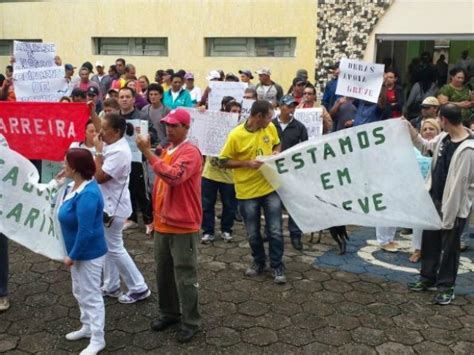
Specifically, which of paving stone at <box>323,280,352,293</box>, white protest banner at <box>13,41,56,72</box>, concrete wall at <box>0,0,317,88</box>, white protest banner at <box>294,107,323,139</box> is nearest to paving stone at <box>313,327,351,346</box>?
paving stone at <box>323,280,352,293</box>

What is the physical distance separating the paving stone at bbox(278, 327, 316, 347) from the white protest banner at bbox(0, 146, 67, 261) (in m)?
2.20

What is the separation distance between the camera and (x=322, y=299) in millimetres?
5094

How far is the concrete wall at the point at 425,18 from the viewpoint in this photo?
1188 cm

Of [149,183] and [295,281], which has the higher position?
[149,183]

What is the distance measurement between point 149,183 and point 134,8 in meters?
10.6

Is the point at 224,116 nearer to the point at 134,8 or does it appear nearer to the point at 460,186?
the point at 460,186

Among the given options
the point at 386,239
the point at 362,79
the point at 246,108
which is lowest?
the point at 386,239

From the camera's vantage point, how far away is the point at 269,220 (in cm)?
545

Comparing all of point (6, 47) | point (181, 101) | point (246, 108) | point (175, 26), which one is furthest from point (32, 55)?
point (6, 47)

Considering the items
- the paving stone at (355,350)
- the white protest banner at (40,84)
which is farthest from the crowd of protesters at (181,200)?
the paving stone at (355,350)

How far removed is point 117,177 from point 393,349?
269 centimetres

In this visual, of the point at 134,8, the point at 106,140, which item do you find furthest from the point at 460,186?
the point at 134,8

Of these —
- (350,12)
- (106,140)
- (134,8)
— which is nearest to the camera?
(106,140)

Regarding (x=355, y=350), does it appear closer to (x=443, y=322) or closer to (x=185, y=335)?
(x=443, y=322)
